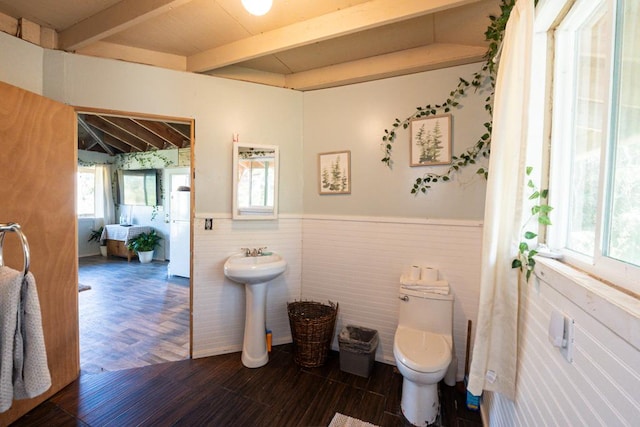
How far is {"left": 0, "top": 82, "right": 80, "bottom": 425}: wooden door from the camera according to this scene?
1.61 metres

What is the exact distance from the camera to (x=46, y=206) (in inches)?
71.2

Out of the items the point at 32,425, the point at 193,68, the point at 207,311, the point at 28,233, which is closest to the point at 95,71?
the point at 193,68

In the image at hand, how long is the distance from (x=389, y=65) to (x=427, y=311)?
189 centimetres

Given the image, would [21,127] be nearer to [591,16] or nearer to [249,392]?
[249,392]

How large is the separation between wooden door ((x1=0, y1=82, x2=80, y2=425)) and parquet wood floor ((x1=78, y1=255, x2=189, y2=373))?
0.39 meters

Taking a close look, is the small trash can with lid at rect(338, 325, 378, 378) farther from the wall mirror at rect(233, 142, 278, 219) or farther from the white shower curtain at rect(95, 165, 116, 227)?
the white shower curtain at rect(95, 165, 116, 227)

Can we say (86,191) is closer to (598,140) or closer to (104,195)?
(104,195)

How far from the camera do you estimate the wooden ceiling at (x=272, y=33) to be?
1.69m

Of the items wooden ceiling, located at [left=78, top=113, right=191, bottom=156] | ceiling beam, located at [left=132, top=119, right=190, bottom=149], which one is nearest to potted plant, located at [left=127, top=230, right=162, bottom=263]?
wooden ceiling, located at [left=78, top=113, right=191, bottom=156]

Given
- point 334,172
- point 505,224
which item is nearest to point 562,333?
point 505,224

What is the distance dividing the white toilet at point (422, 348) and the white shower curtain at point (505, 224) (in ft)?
1.31

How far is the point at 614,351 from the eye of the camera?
0.60 metres

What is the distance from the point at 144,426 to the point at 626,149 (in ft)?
8.22

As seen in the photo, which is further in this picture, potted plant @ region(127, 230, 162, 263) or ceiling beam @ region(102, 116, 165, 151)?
potted plant @ region(127, 230, 162, 263)
